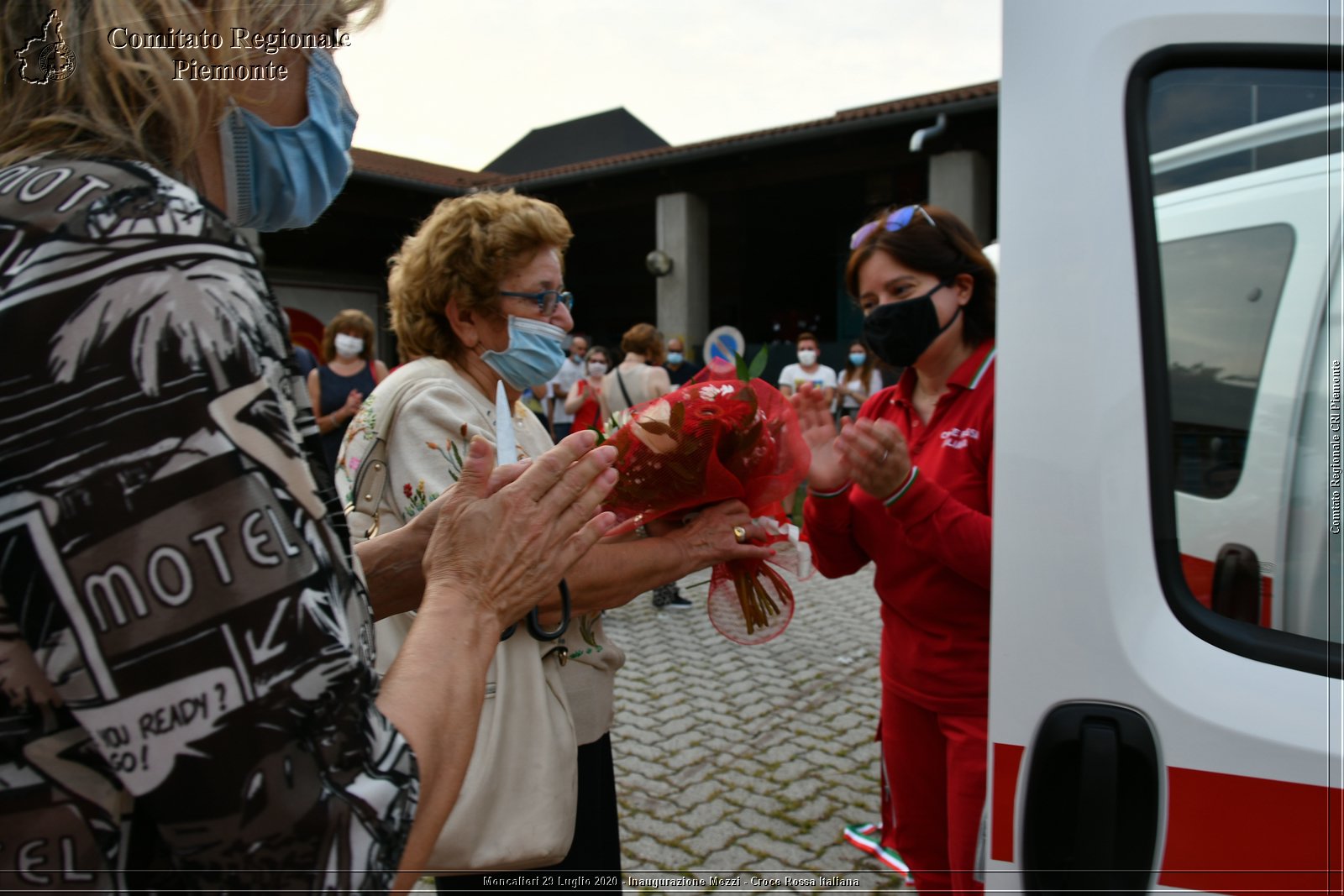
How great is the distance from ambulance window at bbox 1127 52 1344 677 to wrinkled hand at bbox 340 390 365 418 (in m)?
5.94

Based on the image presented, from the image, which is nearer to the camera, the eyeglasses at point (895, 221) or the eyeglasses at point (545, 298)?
the eyeglasses at point (545, 298)

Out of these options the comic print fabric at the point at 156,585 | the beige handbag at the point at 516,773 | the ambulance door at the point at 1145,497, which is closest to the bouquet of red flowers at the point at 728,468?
the beige handbag at the point at 516,773

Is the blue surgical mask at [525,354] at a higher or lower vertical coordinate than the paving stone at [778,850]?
higher

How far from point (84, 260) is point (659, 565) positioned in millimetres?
1216

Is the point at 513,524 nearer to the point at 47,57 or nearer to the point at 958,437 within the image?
the point at 47,57

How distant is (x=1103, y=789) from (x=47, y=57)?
148 cm

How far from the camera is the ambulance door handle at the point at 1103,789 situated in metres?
1.09

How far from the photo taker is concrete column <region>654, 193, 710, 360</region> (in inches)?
525

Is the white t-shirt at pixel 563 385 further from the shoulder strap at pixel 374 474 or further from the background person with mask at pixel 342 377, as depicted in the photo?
the shoulder strap at pixel 374 474

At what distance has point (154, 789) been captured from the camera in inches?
27.7

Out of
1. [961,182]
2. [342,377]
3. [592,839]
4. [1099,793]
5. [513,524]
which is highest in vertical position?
[961,182]

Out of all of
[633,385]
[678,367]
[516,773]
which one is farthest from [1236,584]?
[678,367]

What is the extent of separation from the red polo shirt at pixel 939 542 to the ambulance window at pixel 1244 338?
637 mm

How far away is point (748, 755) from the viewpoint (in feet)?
12.7
